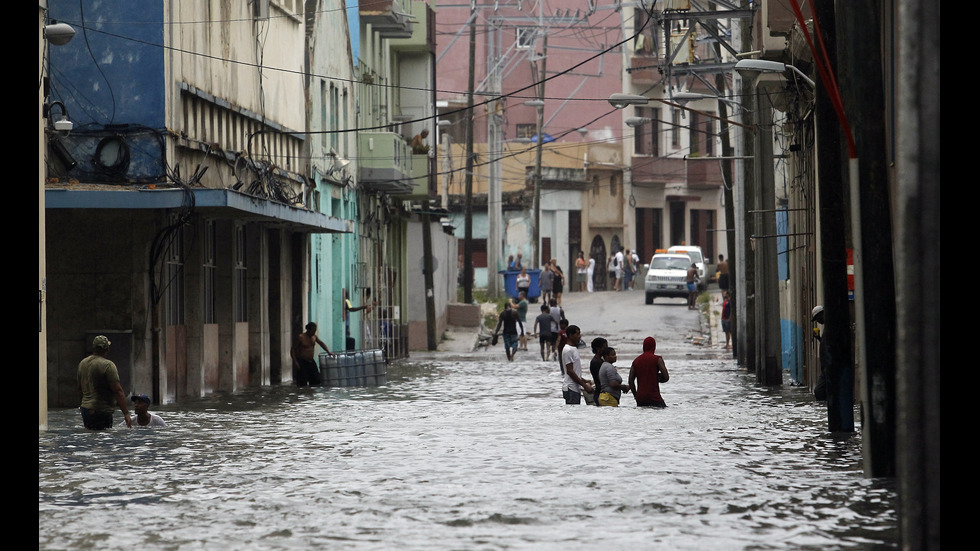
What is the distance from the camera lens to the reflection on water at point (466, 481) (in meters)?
10.5

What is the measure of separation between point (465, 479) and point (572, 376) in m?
9.48

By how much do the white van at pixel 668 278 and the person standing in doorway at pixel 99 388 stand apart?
40.7 meters

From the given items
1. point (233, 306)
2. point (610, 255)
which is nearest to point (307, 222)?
point (233, 306)

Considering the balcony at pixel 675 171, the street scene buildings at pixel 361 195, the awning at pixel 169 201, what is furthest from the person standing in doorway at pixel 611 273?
the awning at pixel 169 201

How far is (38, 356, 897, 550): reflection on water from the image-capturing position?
10547 mm

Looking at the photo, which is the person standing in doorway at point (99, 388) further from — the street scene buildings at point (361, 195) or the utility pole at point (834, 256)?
the utility pole at point (834, 256)

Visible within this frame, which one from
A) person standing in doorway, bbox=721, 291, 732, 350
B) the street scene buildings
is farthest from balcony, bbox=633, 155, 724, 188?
person standing in doorway, bbox=721, 291, 732, 350

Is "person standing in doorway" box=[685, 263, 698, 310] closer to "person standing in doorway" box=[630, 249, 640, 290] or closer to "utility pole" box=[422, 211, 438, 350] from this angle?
"person standing in doorway" box=[630, 249, 640, 290]

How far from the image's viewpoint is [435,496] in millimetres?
12594

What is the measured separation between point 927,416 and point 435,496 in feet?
15.4

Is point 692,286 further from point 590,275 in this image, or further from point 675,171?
point 675,171

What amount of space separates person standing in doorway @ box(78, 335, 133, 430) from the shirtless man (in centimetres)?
1093
